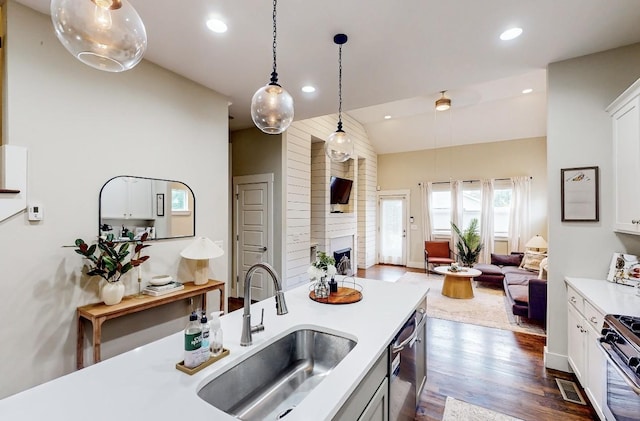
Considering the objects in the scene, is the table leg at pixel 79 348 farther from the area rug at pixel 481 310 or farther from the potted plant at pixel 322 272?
the area rug at pixel 481 310

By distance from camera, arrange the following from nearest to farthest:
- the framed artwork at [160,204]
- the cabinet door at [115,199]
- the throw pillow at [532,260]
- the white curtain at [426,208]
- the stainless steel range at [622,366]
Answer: the stainless steel range at [622,366] < the cabinet door at [115,199] < the framed artwork at [160,204] < the throw pillow at [532,260] < the white curtain at [426,208]

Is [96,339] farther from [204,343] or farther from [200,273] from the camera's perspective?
[204,343]

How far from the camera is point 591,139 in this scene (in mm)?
2537

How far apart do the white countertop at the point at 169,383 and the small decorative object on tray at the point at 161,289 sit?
1253 mm

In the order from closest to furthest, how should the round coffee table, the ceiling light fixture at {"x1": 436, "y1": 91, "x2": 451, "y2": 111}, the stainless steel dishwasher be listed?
1. the stainless steel dishwasher
2. the round coffee table
3. the ceiling light fixture at {"x1": 436, "y1": 91, "x2": 451, "y2": 111}

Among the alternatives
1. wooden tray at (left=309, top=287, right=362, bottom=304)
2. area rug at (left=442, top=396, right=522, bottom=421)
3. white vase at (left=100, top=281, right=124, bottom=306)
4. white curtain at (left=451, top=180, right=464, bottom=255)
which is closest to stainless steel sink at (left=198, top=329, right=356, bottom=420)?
wooden tray at (left=309, top=287, right=362, bottom=304)

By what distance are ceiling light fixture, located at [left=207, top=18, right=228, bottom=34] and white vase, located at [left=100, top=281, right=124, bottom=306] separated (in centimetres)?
215

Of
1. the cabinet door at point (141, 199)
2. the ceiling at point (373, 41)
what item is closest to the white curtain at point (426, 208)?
the ceiling at point (373, 41)

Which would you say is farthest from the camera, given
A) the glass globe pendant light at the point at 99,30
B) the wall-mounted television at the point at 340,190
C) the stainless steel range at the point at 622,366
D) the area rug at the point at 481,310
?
the wall-mounted television at the point at 340,190

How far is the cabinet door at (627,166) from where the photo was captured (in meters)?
2.08

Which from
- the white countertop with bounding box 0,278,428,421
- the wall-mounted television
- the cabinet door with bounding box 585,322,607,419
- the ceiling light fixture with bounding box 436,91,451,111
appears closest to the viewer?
the white countertop with bounding box 0,278,428,421

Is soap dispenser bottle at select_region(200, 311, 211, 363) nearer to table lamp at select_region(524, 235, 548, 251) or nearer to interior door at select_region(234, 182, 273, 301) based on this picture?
interior door at select_region(234, 182, 273, 301)

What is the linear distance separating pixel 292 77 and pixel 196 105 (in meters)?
1.11

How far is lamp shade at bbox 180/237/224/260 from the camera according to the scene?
9.10 feet
